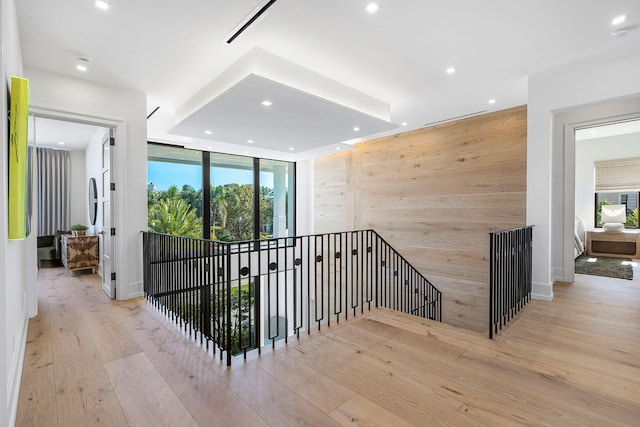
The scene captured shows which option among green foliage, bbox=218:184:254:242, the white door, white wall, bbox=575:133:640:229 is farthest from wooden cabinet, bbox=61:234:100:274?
white wall, bbox=575:133:640:229

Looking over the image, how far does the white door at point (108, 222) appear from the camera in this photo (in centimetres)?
406

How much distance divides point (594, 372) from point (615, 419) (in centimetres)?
57

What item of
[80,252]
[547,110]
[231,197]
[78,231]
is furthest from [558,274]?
[78,231]

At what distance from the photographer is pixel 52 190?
7.14 meters

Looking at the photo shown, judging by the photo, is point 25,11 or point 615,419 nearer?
point 615,419

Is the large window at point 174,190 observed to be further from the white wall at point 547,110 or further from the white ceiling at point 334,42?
the white wall at point 547,110

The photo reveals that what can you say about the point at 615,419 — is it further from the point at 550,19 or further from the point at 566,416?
the point at 550,19

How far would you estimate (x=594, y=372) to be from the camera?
216 cm

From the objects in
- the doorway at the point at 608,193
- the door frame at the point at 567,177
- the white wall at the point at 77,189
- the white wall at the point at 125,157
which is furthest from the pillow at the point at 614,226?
the white wall at the point at 77,189

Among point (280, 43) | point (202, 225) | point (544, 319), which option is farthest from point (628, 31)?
point (202, 225)

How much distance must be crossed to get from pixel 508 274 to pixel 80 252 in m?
6.92

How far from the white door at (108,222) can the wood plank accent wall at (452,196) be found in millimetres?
4894

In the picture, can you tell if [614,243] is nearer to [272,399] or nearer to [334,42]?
[334,42]

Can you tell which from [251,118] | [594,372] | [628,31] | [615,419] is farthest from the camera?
[251,118]
